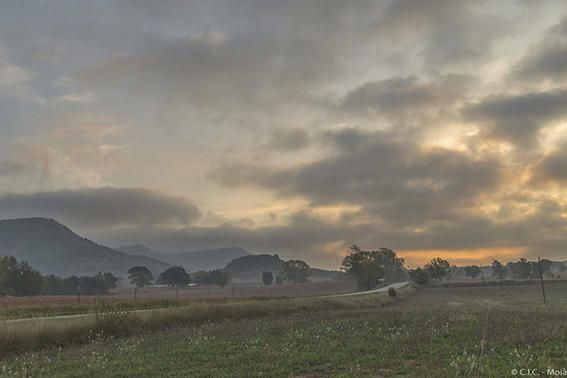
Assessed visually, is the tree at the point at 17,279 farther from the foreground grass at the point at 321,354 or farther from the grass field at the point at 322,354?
the foreground grass at the point at 321,354

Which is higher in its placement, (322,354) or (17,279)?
(17,279)

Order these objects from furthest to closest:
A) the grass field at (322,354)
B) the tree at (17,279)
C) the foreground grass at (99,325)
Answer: the tree at (17,279) < the foreground grass at (99,325) < the grass field at (322,354)

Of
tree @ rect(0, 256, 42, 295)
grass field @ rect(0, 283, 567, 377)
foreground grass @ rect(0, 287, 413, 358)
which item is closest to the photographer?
grass field @ rect(0, 283, 567, 377)

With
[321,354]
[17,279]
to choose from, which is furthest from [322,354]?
[17,279]

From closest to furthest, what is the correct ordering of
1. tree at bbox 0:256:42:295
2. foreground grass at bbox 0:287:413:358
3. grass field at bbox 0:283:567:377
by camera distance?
grass field at bbox 0:283:567:377 → foreground grass at bbox 0:287:413:358 → tree at bbox 0:256:42:295

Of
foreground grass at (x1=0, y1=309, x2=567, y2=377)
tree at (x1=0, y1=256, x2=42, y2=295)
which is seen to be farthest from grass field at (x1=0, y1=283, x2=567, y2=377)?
tree at (x1=0, y1=256, x2=42, y2=295)

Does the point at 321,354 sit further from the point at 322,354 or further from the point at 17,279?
the point at 17,279

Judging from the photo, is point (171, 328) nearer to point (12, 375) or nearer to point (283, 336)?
point (283, 336)

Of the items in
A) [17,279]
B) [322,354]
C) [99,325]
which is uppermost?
[17,279]

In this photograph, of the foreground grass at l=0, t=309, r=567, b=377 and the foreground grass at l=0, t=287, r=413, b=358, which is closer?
the foreground grass at l=0, t=309, r=567, b=377

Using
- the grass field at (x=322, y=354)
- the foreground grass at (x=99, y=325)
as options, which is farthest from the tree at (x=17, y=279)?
the grass field at (x=322, y=354)

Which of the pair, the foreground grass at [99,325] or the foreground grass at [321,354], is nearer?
the foreground grass at [321,354]

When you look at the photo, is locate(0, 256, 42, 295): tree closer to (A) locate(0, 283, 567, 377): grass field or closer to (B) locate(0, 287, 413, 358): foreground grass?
(B) locate(0, 287, 413, 358): foreground grass

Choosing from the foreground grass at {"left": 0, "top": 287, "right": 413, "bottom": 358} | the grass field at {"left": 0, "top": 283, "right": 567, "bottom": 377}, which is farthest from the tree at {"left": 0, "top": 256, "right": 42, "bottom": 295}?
the grass field at {"left": 0, "top": 283, "right": 567, "bottom": 377}
